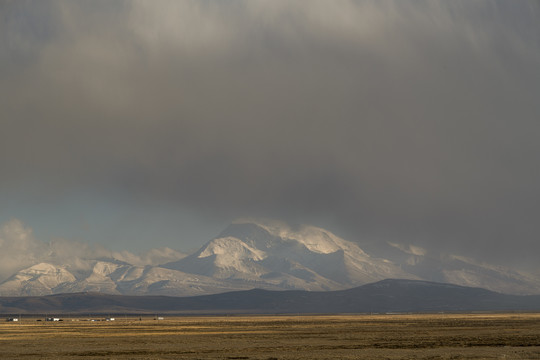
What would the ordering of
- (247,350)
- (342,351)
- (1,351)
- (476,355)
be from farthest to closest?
(1,351), (247,350), (342,351), (476,355)

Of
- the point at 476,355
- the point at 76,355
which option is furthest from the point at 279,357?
the point at 76,355

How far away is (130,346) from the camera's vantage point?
401ft

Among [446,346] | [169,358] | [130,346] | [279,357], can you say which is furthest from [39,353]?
[446,346]

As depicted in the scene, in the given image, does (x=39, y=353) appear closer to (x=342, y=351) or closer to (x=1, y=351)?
(x=1, y=351)

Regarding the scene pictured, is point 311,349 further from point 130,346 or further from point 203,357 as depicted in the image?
point 130,346

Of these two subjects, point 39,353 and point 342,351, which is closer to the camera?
point 342,351

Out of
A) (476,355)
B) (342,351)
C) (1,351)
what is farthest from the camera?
(1,351)

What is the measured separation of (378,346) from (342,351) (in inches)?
508

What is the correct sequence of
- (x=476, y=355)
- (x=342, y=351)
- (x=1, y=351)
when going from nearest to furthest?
(x=476, y=355) → (x=342, y=351) → (x=1, y=351)

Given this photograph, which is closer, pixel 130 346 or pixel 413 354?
pixel 413 354

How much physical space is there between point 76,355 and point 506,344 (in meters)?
66.5

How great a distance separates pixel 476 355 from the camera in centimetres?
9044

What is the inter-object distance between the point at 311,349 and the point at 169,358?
2393 cm

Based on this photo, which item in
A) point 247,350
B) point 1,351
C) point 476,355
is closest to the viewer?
point 476,355
